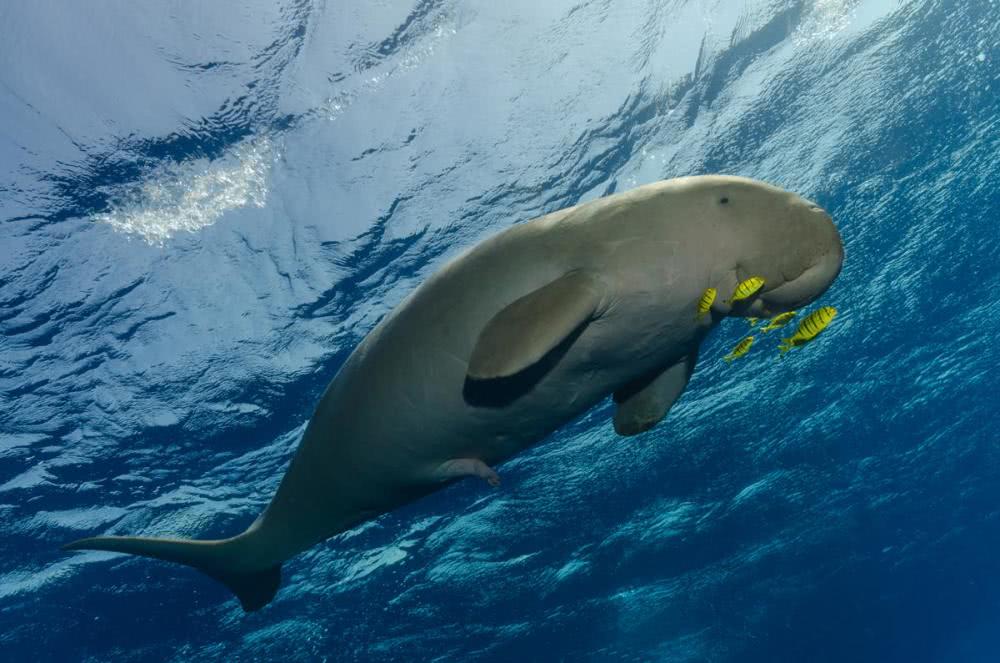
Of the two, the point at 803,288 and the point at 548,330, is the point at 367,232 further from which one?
the point at 803,288

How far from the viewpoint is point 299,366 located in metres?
10.2

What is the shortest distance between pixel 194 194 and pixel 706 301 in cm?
664

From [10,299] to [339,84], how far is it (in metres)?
4.91

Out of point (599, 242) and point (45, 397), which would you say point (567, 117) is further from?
point (45, 397)

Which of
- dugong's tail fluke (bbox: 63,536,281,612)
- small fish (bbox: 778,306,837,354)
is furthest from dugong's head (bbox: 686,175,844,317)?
dugong's tail fluke (bbox: 63,536,281,612)

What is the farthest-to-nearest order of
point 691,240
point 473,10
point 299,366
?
1. point 299,366
2. point 473,10
3. point 691,240

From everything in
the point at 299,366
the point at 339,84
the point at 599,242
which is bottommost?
the point at 599,242

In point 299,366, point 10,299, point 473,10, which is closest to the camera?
point 473,10

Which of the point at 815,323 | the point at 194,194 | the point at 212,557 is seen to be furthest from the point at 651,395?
the point at 194,194

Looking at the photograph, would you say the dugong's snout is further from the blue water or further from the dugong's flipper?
the blue water

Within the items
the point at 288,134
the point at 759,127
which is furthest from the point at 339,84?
the point at 759,127

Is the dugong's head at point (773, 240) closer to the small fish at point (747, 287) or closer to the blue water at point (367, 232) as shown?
the small fish at point (747, 287)

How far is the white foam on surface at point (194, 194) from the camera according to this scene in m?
7.19

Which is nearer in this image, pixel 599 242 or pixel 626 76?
pixel 599 242
